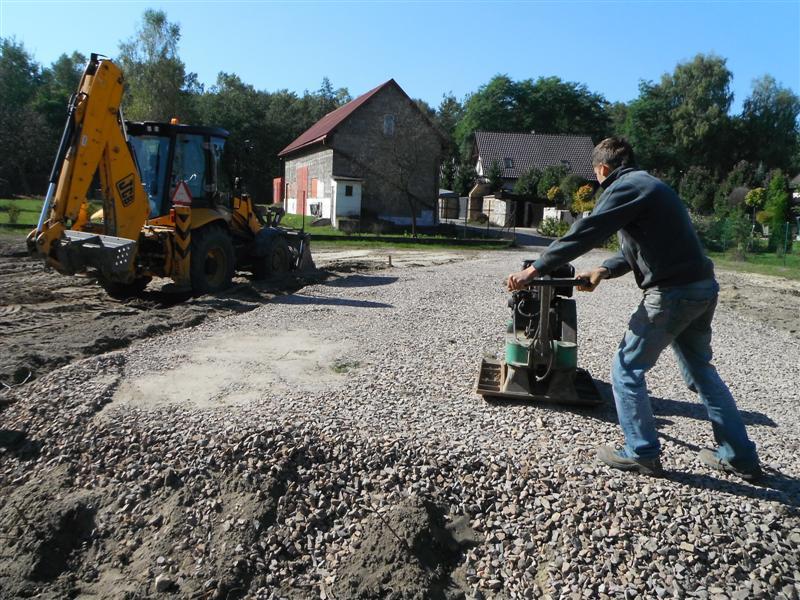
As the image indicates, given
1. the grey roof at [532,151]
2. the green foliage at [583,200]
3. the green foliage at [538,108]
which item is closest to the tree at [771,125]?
the green foliage at [538,108]

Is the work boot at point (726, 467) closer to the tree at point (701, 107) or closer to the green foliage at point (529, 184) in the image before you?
the green foliage at point (529, 184)

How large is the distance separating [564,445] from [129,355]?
462cm

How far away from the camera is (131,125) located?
11.1 m

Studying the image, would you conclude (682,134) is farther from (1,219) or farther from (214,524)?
(214,524)

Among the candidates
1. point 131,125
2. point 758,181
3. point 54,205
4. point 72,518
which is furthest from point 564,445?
point 758,181

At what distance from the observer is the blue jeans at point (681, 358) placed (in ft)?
12.7

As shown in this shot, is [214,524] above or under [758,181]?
under

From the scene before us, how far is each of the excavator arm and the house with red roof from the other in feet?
72.0

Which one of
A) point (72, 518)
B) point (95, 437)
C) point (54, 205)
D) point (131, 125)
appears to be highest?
point (131, 125)

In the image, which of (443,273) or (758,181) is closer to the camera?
(443,273)

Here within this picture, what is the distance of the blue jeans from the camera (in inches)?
152

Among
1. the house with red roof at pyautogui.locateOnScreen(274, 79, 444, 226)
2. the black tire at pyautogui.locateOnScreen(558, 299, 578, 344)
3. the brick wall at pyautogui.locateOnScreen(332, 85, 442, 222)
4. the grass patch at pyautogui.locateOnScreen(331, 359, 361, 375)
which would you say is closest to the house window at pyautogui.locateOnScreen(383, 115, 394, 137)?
the house with red roof at pyautogui.locateOnScreen(274, 79, 444, 226)

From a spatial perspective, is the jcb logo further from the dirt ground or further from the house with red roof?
the house with red roof

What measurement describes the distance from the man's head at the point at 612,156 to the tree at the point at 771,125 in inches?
2649
